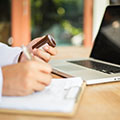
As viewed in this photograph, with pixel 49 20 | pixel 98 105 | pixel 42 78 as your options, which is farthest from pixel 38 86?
pixel 49 20

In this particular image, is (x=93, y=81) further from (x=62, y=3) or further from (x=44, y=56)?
(x=62, y=3)

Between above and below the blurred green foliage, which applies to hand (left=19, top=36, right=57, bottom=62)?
above

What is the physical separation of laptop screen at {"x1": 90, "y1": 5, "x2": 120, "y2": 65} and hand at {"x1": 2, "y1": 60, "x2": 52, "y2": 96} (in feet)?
1.93

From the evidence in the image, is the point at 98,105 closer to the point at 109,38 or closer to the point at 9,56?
the point at 9,56

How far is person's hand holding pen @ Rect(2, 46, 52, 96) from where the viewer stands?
1.76 feet

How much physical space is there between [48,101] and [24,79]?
75 millimetres

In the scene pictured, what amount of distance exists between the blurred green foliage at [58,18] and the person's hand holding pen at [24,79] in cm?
295

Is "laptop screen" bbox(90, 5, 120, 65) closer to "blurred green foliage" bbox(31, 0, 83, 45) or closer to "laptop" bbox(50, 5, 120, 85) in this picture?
"laptop" bbox(50, 5, 120, 85)

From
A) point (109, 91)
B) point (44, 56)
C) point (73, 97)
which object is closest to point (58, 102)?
point (73, 97)

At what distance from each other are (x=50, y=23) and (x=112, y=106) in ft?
10.3

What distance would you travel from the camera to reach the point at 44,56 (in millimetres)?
846

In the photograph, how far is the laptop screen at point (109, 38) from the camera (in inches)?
43.6

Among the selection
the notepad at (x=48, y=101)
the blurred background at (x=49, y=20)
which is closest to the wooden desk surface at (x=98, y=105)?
the notepad at (x=48, y=101)

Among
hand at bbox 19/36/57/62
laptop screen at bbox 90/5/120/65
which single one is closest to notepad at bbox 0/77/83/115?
hand at bbox 19/36/57/62
